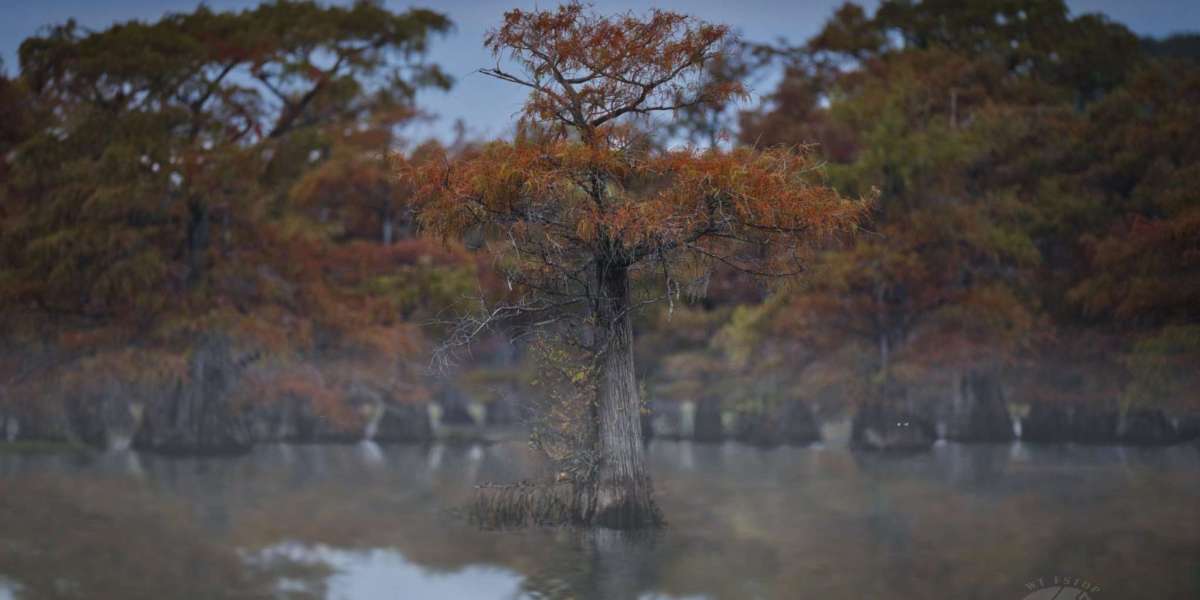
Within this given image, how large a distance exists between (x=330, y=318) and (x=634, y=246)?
1566 cm

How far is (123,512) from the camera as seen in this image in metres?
18.7

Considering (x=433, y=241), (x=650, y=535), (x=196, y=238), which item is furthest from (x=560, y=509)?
(x=196, y=238)

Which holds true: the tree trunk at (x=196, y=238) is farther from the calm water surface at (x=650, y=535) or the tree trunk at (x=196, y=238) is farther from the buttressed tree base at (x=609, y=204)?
the buttressed tree base at (x=609, y=204)

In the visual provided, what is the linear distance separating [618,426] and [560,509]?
144 cm

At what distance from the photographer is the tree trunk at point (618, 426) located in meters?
15.1

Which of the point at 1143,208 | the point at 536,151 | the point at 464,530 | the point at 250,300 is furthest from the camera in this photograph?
the point at 250,300

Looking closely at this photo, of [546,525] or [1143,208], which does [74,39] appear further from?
[1143,208]

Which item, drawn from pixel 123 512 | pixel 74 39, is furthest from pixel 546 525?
pixel 74 39

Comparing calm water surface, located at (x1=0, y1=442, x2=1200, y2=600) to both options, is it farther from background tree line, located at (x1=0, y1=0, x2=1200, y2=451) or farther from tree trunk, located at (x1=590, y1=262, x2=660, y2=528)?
background tree line, located at (x1=0, y1=0, x2=1200, y2=451)

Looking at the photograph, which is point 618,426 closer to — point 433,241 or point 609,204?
point 609,204

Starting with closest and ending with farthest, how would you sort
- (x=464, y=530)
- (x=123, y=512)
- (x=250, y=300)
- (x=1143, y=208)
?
(x=464, y=530) < (x=123, y=512) < (x=1143, y=208) < (x=250, y=300)

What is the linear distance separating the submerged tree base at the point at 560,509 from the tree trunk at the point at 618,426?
0.01 m

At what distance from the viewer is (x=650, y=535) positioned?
15000 mm

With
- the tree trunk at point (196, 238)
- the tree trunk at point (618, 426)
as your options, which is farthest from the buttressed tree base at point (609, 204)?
the tree trunk at point (196, 238)
